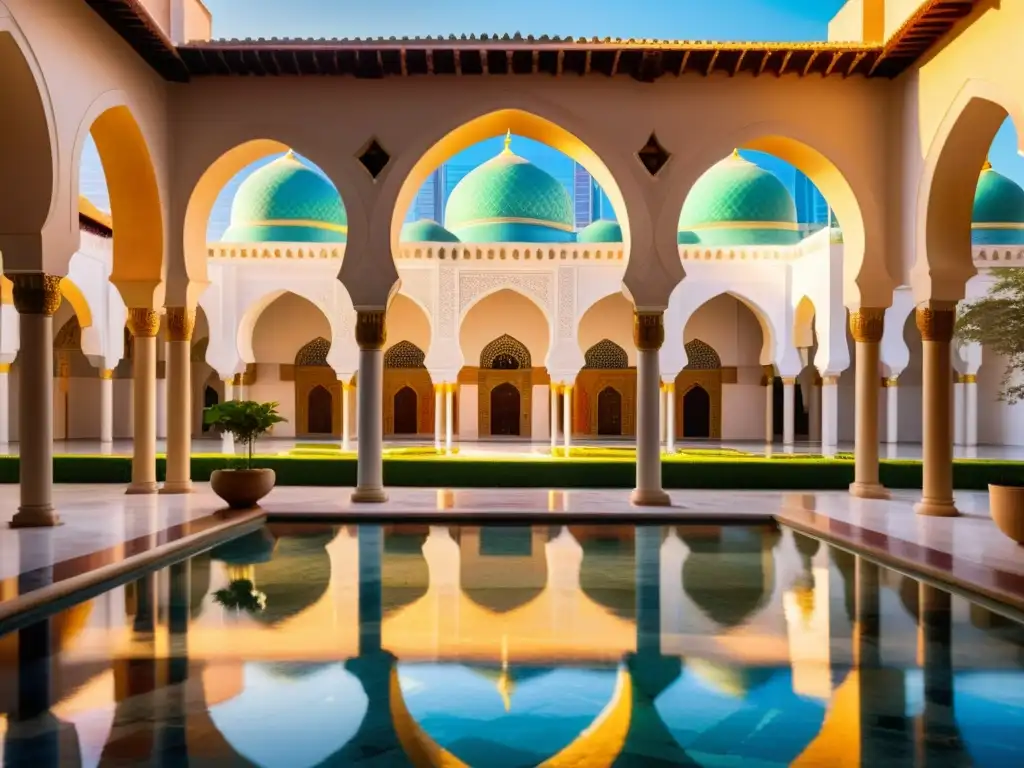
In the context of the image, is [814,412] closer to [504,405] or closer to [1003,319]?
[504,405]

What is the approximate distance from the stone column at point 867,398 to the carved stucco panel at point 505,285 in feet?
26.2

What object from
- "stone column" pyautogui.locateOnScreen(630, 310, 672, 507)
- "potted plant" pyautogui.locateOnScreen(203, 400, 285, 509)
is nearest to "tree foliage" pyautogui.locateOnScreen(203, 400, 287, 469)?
"potted plant" pyautogui.locateOnScreen(203, 400, 285, 509)

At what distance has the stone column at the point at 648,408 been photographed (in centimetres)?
909

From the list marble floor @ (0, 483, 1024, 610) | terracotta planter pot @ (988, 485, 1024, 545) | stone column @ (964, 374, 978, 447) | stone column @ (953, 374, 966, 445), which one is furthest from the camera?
stone column @ (953, 374, 966, 445)

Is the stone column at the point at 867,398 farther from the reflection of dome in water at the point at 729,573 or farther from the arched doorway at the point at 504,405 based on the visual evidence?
the arched doorway at the point at 504,405

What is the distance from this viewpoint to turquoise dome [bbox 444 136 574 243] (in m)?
18.7

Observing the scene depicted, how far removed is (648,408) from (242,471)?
3788mm

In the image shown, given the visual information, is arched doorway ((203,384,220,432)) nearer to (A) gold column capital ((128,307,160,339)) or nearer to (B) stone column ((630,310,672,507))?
(A) gold column capital ((128,307,160,339))

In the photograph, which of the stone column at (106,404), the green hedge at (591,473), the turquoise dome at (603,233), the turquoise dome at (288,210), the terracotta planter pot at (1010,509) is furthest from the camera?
the turquoise dome at (603,233)

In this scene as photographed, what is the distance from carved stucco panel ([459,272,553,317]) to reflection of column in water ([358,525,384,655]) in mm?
9592

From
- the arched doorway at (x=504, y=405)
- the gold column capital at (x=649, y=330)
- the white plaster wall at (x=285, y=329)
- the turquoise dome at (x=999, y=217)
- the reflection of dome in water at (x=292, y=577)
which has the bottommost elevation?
the reflection of dome in water at (x=292, y=577)

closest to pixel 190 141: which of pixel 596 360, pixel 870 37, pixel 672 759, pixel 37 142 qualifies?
pixel 37 142

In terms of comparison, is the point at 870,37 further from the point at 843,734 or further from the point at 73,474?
the point at 73,474

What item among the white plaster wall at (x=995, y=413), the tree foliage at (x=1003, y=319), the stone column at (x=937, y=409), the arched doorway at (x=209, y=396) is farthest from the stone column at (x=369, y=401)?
the white plaster wall at (x=995, y=413)
